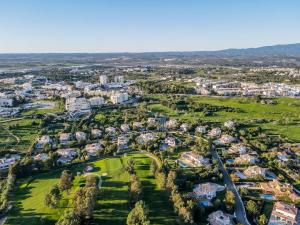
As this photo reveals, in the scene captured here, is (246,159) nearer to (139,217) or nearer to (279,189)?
(279,189)

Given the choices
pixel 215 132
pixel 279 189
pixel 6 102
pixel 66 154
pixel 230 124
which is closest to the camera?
pixel 279 189

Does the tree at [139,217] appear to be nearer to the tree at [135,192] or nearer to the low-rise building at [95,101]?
the tree at [135,192]

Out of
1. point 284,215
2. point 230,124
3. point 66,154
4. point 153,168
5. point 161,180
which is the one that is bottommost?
point 230,124

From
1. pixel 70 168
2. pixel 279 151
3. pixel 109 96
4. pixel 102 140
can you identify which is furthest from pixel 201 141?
pixel 109 96

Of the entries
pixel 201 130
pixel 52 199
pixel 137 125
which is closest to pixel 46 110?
pixel 137 125

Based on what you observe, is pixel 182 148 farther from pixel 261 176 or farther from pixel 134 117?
pixel 134 117

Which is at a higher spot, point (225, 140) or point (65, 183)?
point (65, 183)

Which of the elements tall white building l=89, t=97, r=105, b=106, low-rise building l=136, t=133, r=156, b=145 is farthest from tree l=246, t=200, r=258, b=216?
tall white building l=89, t=97, r=105, b=106

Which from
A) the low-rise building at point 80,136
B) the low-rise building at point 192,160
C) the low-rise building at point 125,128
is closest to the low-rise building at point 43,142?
the low-rise building at point 80,136
